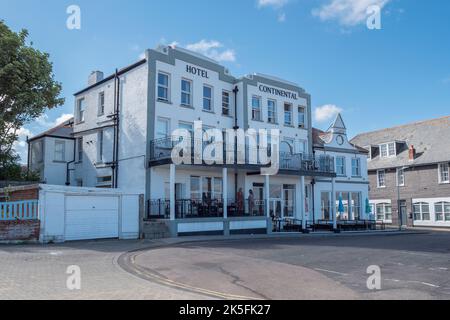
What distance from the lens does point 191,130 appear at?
24938 mm

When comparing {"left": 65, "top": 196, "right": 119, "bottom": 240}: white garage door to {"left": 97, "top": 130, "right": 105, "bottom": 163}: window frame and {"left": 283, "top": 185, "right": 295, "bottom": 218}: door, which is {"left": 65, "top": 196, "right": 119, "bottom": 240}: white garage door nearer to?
{"left": 97, "top": 130, "right": 105, "bottom": 163}: window frame

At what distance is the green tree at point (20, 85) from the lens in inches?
797

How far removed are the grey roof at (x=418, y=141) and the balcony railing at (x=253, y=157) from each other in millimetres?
12835

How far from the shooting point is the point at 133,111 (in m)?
24.0

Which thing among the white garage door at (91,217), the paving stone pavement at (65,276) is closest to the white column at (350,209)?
the white garage door at (91,217)

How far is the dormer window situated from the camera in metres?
43.5

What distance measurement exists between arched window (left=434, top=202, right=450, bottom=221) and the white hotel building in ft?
40.6

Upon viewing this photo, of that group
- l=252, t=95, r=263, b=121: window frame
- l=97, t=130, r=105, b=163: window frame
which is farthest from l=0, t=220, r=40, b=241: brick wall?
l=252, t=95, r=263, b=121: window frame

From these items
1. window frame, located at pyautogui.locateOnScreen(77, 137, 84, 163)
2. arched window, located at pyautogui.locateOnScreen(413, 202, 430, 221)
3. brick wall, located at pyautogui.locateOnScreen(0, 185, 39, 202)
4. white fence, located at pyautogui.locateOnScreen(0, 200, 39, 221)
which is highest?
window frame, located at pyautogui.locateOnScreen(77, 137, 84, 163)

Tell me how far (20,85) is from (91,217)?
792 centimetres

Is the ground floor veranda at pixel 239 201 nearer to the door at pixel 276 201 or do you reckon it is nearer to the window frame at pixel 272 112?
the door at pixel 276 201
